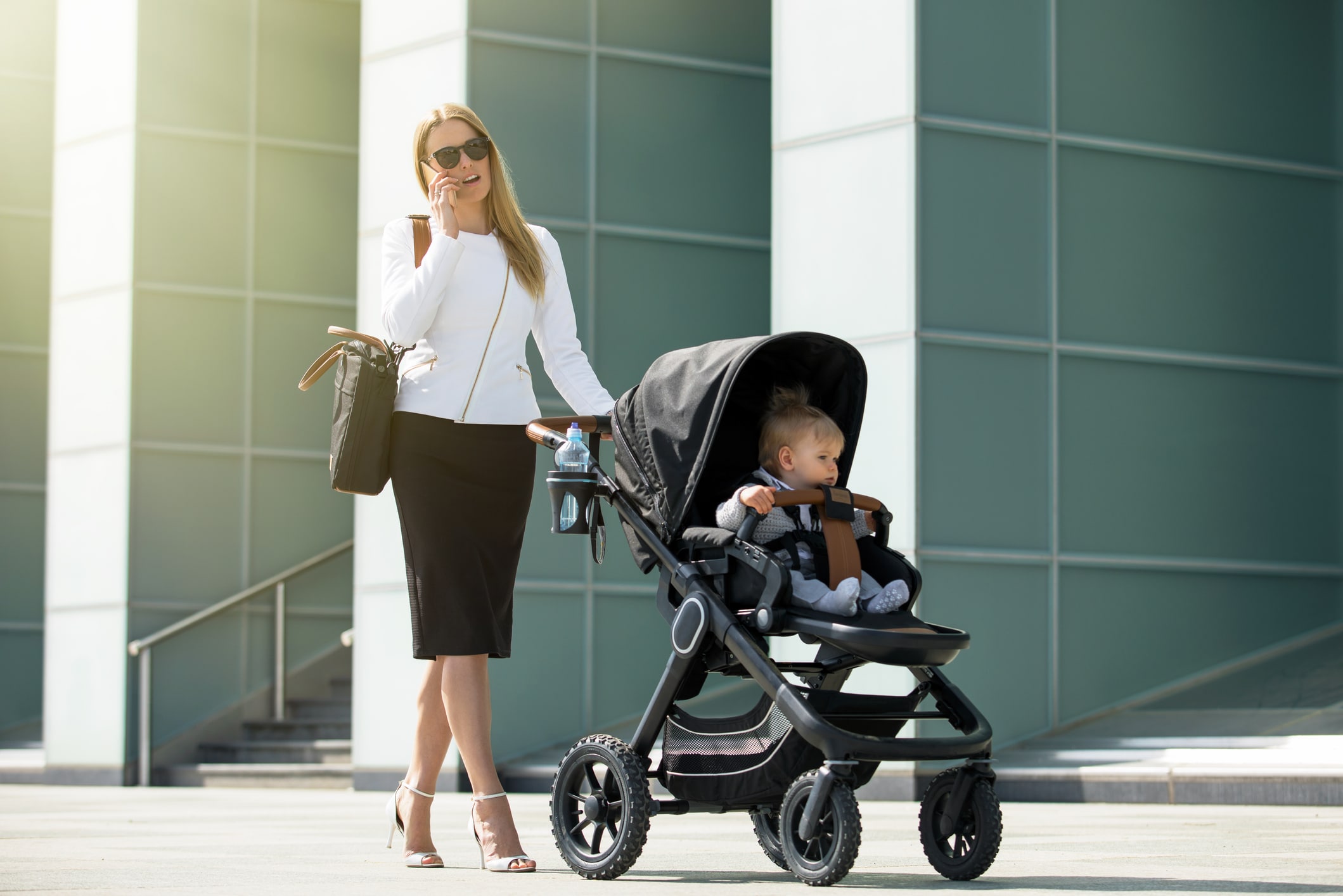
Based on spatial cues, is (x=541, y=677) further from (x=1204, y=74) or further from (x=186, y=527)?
(x=1204, y=74)

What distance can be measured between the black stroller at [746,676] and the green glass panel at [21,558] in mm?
14166

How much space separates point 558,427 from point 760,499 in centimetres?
74

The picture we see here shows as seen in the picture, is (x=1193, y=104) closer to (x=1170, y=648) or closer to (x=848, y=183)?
(x=848, y=183)

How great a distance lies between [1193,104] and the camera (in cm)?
1106

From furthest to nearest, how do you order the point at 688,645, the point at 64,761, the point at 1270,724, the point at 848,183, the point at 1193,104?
the point at 64,761, the point at 1193,104, the point at 848,183, the point at 1270,724, the point at 688,645

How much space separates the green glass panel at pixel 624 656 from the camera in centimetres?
1209

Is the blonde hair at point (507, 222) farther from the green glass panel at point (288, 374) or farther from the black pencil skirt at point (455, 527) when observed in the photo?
the green glass panel at point (288, 374)

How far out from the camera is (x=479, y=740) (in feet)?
16.8

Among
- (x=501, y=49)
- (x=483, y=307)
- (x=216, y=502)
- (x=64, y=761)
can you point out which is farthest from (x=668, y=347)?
(x=483, y=307)

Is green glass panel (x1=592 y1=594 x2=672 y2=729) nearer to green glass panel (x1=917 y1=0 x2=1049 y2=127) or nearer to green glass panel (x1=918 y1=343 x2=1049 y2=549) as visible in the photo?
green glass panel (x1=918 y1=343 x2=1049 y2=549)

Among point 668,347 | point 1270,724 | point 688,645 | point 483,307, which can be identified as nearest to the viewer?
point 688,645

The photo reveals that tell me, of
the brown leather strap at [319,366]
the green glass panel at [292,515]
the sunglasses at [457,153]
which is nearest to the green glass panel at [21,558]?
the green glass panel at [292,515]

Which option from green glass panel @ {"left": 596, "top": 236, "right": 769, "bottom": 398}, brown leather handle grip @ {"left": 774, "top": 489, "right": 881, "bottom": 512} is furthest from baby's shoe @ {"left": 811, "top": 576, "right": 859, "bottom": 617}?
green glass panel @ {"left": 596, "top": 236, "right": 769, "bottom": 398}

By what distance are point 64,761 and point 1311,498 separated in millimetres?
9235
